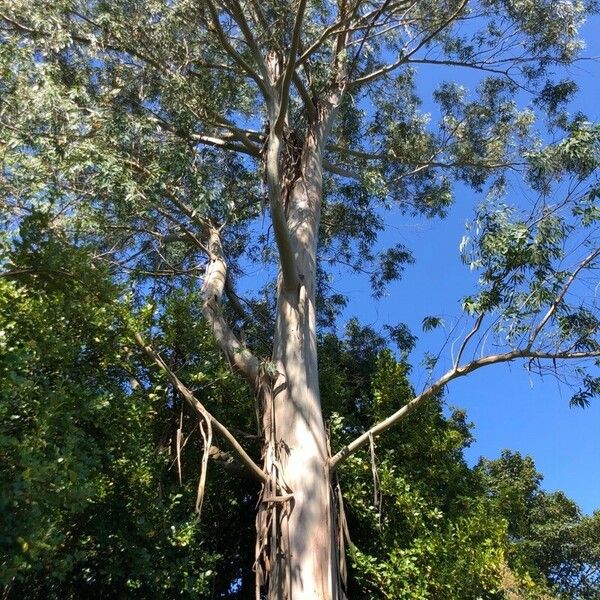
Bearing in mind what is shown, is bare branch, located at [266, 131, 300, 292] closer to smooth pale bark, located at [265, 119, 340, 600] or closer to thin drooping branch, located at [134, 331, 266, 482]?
smooth pale bark, located at [265, 119, 340, 600]

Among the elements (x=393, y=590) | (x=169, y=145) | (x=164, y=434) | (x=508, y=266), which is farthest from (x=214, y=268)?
(x=393, y=590)

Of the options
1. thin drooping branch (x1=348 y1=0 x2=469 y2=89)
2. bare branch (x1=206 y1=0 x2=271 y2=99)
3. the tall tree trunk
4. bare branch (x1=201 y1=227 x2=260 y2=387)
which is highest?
thin drooping branch (x1=348 y1=0 x2=469 y2=89)

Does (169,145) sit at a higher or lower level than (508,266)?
higher

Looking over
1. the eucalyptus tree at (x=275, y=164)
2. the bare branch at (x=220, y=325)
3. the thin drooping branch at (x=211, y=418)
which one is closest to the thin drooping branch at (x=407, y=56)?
the eucalyptus tree at (x=275, y=164)

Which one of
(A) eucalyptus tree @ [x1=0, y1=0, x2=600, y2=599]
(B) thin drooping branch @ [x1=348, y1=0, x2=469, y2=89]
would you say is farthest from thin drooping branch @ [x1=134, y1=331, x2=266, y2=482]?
(B) thin drooping branch @ [x1=348, y1=0, x2=469, y2=89]

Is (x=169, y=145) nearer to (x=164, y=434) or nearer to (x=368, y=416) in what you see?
(x=164, y=434)

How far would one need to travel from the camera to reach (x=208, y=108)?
24.5 feet

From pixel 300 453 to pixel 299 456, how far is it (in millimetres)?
26

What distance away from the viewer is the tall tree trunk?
4328 mm

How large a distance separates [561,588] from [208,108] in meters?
15.7

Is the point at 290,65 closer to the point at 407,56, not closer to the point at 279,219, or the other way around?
the point at 279,219

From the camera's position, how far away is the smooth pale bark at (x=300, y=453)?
4328 millimetres

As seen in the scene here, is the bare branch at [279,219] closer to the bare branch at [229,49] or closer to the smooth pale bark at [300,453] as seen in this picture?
the smooth pale bark at [300,453]

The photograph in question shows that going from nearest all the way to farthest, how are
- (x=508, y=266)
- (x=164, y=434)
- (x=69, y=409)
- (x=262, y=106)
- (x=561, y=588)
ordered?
(x=69, y=409), (x=508, y=266), (x=164, y=434), (x=262, y=106), (x=561, y=588)
